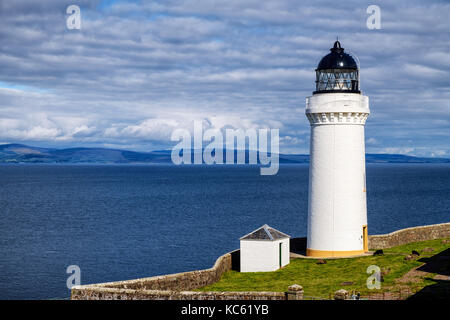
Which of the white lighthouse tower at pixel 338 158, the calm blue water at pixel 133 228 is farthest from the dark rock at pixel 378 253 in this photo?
the calm blue water at pixel 133 228

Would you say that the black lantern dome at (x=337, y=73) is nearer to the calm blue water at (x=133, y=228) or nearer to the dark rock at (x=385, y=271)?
the dark rock at (x=385, y=271)

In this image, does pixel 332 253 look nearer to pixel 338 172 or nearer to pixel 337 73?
pixel 338 172

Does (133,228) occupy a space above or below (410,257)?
below

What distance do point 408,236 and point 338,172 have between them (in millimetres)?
9790

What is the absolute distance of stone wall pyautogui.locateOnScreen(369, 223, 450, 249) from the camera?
3731cm

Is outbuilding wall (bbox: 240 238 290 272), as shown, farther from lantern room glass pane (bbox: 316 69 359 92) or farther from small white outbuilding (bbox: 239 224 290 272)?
lantern room glass pane (bbox: 316 69 359 92)

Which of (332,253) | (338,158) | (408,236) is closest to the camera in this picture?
(338,158)

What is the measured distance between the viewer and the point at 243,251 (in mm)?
32469

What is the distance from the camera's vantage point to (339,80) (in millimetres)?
33844

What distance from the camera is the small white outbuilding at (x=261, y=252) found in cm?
3216

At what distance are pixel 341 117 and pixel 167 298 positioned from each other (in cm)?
1665

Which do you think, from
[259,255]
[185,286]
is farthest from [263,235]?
[185,286]
